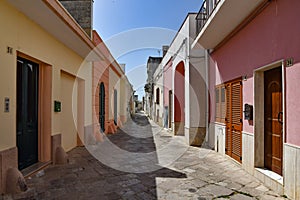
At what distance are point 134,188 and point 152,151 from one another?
3.33 meters

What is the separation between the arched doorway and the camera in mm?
11109

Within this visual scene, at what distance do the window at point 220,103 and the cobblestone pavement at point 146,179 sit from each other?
3.86 ft

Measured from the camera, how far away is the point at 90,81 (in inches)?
339

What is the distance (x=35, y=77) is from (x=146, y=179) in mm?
3272

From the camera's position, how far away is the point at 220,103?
6770mm

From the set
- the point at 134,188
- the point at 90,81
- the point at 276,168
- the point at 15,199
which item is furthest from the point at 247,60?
the point at 90,81

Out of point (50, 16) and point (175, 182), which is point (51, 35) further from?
point (175, 182)

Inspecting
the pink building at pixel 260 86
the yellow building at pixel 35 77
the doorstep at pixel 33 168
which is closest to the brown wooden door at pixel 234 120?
the pink building at pixel 260 86

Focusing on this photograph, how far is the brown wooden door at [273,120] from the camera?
395 cm

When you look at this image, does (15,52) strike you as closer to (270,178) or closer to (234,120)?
(270,178)

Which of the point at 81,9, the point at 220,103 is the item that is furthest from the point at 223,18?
the point at 81,9

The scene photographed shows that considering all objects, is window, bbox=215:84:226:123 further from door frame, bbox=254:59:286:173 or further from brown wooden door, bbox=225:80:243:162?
door frame, bbox=254:59:286:173

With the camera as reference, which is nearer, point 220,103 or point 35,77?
point 35,77

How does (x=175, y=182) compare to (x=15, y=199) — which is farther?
(x=175, y=182)
